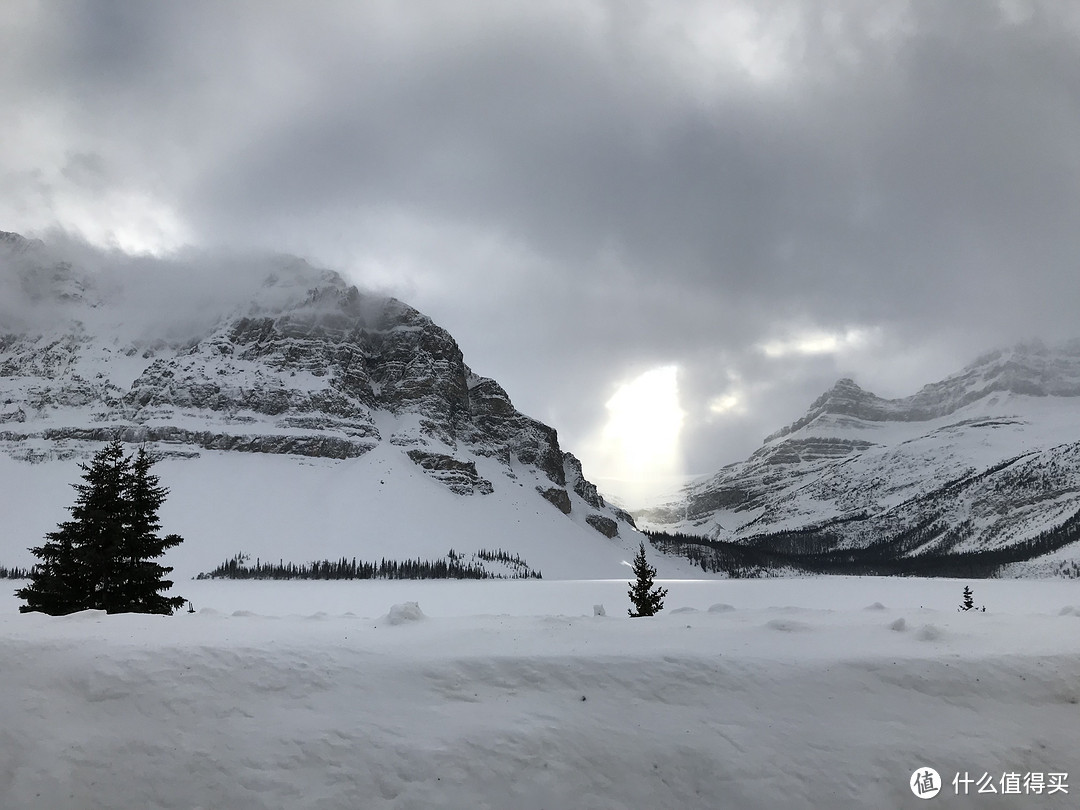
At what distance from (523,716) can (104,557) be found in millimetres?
17447

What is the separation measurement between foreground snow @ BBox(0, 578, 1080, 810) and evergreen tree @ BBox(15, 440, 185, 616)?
34.9 ft

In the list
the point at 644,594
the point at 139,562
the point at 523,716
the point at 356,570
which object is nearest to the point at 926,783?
the point at 523,716

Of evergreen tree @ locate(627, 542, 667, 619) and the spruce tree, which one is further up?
the spruce tree

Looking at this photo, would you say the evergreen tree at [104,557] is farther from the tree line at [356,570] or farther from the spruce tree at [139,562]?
the tree line at [356,570]

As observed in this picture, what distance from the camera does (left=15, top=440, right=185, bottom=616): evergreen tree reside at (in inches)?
760

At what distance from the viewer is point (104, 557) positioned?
19.6m

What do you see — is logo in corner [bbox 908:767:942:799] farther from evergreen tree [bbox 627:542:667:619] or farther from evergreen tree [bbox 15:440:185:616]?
evergreen tree [bbox 627:542:667:619]

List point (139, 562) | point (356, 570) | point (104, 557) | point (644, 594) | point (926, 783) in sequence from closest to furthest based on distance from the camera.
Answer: point (926, 783) → point (104, 557) → point (139, 562) → point (644, 594) → point (356, 570)

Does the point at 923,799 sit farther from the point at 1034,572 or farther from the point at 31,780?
the point at 1034,572

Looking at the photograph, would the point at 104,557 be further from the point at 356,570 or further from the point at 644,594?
the point at 356,570

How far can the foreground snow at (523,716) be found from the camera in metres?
7.54

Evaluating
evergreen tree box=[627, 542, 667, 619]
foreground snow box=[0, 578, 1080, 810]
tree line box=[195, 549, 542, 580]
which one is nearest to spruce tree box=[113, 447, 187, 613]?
foreground snow box=[0, 578, 1080, 810]

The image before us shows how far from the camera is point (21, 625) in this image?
10.4 meters

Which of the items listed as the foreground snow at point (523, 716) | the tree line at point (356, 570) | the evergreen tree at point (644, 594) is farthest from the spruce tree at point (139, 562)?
the tree line at point (356, 570)
